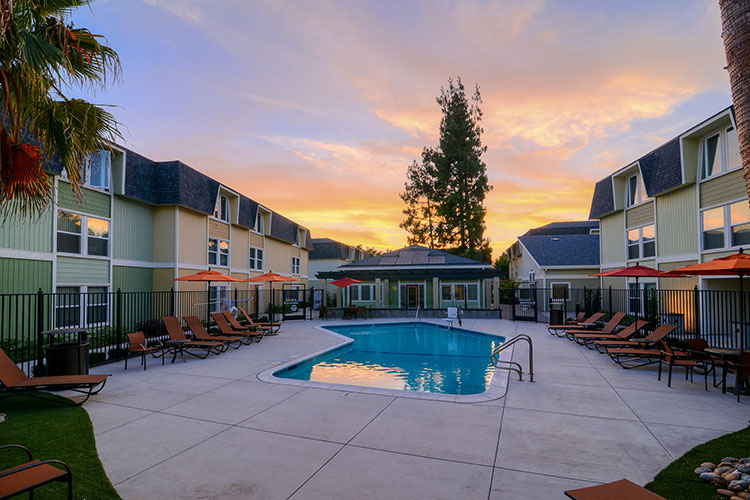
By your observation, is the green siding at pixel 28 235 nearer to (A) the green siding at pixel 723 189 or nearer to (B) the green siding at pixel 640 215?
(A) the green siding at pixel 723 189

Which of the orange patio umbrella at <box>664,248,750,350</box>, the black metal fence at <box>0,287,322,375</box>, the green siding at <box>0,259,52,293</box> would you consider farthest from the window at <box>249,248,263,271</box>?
the orange patio umbrella at <box>664,248,750,350</box>

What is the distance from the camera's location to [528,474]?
13.3 feet

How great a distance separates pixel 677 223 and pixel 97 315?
24155mm

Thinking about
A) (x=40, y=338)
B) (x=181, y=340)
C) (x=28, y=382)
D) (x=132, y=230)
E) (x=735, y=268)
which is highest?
(x=132, y=230)

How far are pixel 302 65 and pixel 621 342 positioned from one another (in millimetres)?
14717

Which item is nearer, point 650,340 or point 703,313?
point 650,340

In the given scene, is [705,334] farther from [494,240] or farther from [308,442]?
[494,240]

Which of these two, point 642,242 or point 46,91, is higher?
point 46,91

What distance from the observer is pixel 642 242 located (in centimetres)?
1903

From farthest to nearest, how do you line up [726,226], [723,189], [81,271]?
1. [81,271]
2. [723,189]
3. [726,226]

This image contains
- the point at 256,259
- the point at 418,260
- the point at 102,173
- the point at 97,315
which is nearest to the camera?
the point at 97,315

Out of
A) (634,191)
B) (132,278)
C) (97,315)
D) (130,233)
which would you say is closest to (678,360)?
(634,191)

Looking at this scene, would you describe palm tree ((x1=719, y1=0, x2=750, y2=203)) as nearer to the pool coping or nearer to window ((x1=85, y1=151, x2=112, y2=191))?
the pool coping

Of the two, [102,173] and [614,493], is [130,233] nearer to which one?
[102,173]
